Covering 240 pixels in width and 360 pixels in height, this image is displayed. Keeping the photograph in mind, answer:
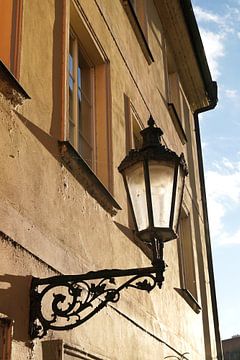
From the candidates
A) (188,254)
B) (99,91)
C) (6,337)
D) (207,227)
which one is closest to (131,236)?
(99,91)

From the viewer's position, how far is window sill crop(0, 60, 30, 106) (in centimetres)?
322

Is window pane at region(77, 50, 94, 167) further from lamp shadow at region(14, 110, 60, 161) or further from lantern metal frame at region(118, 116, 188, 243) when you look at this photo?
lantern metal frame at region(118, 116, 188, 243)

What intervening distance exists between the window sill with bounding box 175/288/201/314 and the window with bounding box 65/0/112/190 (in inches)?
108

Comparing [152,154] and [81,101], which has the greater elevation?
[81,101]

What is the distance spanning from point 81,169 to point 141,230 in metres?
0.99

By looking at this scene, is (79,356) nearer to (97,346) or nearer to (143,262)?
(97,346)

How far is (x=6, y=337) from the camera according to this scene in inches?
115

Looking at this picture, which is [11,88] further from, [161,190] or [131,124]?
[131,124]

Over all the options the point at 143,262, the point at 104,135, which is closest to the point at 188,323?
the point at 143,262

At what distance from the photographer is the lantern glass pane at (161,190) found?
3412mm

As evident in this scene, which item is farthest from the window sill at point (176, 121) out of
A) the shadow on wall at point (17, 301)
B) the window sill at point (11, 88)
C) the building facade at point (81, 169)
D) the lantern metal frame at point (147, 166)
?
the shadow on wall at point (17, 301)

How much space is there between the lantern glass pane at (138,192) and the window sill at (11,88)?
717mm

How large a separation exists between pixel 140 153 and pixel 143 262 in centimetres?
253

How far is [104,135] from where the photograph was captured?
17.4 ft
